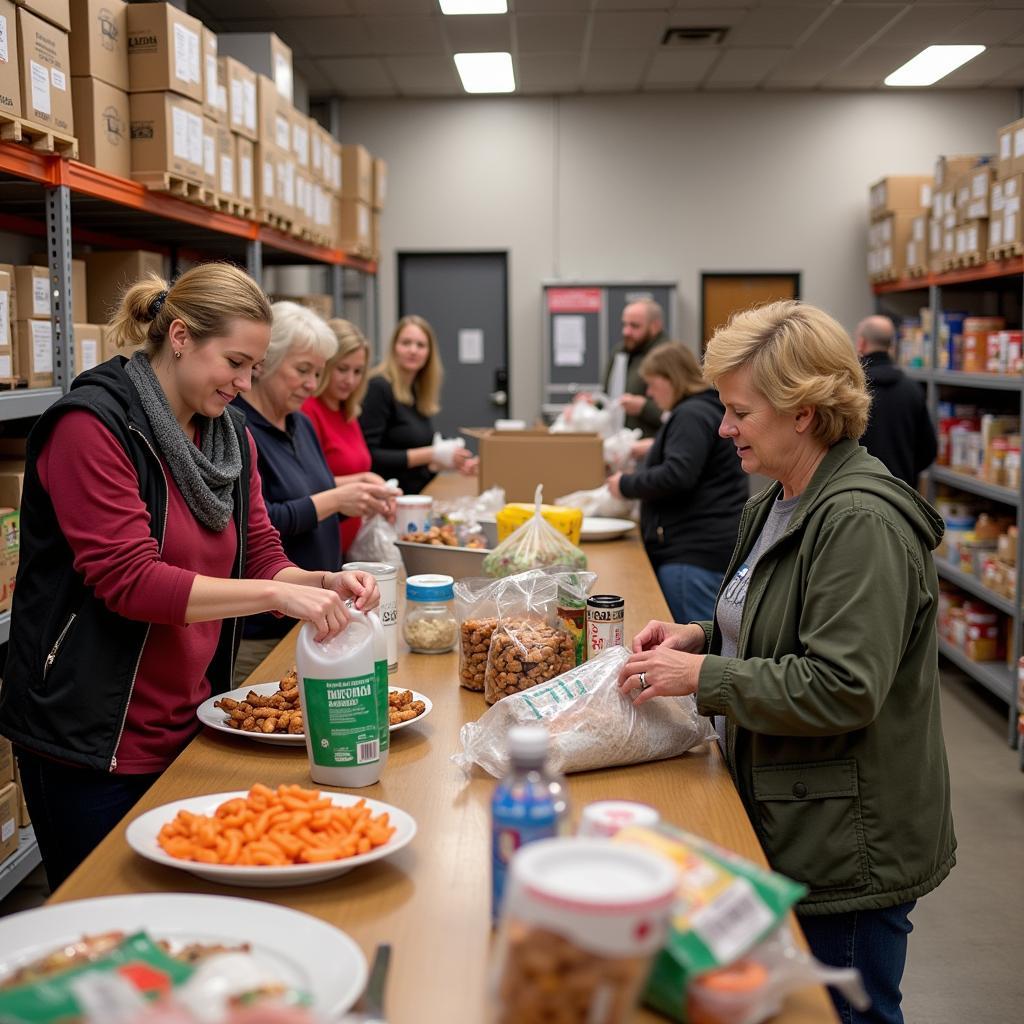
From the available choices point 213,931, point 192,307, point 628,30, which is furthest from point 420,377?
point 213,931

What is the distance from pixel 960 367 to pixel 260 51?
163 inches

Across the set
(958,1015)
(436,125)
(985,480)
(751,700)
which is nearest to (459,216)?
(436,125)

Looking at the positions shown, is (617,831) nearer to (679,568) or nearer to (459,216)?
(679,568)

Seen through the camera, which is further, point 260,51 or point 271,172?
point 260,51

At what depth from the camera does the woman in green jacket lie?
5.18 ft

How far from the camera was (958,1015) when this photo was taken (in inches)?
114

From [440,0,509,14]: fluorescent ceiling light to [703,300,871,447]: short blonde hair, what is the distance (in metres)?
5.29

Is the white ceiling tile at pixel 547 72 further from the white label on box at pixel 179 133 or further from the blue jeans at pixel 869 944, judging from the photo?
the blue jeans at pixel 869 944

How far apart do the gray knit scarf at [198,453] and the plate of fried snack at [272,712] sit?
1.02ft

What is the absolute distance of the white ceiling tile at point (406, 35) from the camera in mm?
6809

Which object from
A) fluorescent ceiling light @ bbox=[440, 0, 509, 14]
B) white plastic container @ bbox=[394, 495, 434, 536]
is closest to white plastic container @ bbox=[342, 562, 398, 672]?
white plastic container @ bbox=[394, 495, 434, 536]

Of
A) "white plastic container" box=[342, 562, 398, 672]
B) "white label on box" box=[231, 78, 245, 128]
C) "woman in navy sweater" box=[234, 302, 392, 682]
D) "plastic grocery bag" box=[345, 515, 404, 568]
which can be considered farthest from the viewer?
"white label on box" box=[231, 78, 245, 128]

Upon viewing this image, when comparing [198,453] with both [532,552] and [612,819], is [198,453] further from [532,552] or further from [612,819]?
[612,819]

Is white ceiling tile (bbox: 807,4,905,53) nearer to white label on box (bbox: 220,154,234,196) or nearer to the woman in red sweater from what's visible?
white label on box (bbox: 220,154,234,196)
